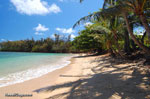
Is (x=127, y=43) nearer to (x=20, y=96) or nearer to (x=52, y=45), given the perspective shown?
(x=20, y=96)

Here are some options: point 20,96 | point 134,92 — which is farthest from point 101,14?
point 20,96

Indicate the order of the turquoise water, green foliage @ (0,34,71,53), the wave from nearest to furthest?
the wave
the turquoise water
green foliage @ (0,34,71,53)

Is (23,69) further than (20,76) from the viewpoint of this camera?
Yes

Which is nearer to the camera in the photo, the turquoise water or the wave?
the wave

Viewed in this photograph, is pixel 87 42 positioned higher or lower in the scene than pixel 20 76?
higher

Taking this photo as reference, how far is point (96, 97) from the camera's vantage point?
2418 millimetres

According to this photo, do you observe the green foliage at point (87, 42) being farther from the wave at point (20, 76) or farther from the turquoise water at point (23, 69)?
the wave at point (20, 76)

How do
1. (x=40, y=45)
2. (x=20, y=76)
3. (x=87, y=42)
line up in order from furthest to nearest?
1. (x=40, y=45)
2. (x=87, y=42)
3. (x=20, y=76)

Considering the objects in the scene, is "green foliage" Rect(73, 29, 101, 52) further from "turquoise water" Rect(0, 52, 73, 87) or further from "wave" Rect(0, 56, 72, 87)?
"wave" Rect(0, 56, 72, 87)

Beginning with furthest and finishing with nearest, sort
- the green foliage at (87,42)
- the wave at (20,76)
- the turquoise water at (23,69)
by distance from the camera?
the green foliage at (87,42) → the turquoise water at (23,69) → the wave at (20,76)

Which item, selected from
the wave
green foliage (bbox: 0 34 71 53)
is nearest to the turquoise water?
the wave

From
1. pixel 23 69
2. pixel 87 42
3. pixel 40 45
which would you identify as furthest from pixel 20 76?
pixel 40 45

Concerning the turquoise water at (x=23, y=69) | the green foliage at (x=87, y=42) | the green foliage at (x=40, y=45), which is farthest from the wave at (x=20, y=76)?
the green foliage at (x=40, y=45)

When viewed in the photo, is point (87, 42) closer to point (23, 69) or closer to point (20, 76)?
point (23, 69)
